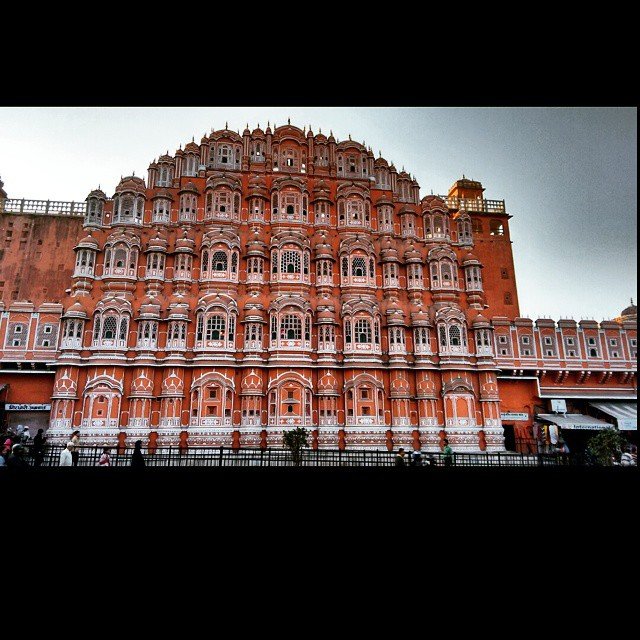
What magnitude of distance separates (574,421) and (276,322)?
17.7 meters

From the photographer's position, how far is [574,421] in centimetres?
2639

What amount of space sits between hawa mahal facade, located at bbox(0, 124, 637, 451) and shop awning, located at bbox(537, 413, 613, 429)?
1065mm

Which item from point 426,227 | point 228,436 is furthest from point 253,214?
point 228,436

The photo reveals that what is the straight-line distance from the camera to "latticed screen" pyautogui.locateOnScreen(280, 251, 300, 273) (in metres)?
26.7

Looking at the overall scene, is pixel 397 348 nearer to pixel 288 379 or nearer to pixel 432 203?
pixel 288 379

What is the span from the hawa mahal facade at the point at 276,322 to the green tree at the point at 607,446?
5.87 m

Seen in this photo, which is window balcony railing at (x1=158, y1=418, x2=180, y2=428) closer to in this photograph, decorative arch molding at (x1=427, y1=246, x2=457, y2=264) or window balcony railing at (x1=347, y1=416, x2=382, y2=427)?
window balcony railing at (x1=347, y1=416, x2=382, y2=427)

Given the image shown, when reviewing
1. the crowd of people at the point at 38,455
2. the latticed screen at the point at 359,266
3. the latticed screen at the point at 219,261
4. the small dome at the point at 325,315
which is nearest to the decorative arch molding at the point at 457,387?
the small dome at the point at 325,315

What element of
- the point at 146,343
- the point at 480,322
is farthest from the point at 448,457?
the point at 146,343

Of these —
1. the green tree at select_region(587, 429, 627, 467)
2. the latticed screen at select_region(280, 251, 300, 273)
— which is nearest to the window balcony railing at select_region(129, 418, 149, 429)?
the latticed screen at select_region(280, 251, 300, 273)

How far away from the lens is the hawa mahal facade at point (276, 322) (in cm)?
2397
